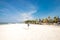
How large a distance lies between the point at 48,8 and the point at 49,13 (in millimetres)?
151

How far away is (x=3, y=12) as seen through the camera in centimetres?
Answer: 229

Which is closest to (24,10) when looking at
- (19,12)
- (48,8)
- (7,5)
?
(19,12)

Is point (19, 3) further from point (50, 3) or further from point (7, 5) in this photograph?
point (50, 3)

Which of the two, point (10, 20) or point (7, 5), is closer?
point (7, 5)

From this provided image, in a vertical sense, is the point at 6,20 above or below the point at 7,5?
below

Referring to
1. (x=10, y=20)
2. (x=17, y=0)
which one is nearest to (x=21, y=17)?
(x=10, y=20)

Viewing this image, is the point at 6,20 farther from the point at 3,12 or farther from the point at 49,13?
the point at 49,13

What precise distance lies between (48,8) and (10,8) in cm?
110

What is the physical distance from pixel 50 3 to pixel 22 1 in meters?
0.82

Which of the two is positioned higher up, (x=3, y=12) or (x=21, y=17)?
(x=3, y=12)

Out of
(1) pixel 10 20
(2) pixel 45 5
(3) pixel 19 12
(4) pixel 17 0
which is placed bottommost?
(1) pixel 10 20

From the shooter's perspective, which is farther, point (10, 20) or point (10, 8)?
point (10, 20)

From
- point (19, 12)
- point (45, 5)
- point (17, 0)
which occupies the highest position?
point (17, 0)

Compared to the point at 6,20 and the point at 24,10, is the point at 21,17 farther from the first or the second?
the point at 6,20
